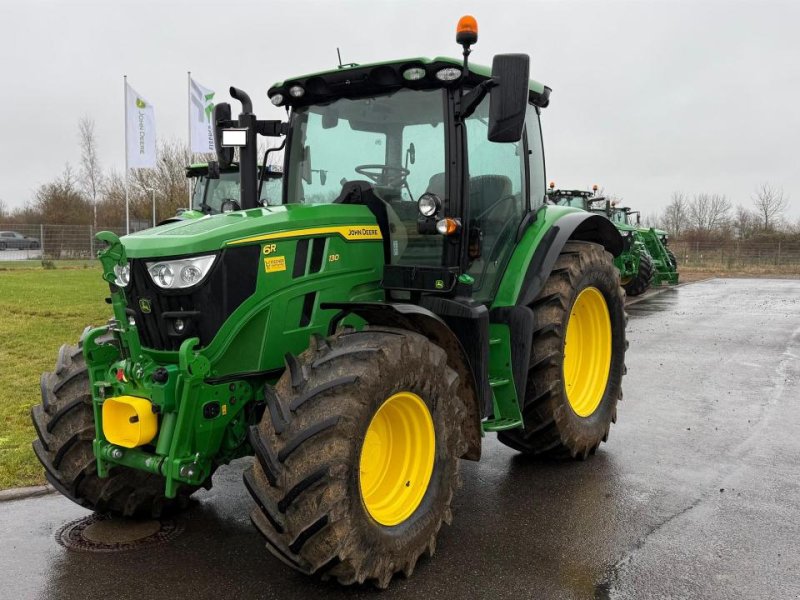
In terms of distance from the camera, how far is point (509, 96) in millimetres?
3316

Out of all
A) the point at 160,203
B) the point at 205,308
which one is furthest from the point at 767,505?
the point at 160,203

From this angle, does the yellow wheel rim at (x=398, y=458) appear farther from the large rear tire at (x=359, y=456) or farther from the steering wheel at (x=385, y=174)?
the steering wheel at (x=385, y=174)

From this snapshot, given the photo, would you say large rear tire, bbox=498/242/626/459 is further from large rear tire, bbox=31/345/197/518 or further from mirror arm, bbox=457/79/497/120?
large rear tire, bbox=31/345/197/518

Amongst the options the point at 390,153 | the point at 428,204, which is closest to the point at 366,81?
the point at 390,153

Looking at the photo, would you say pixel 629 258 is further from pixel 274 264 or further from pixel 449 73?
pixel 274 264

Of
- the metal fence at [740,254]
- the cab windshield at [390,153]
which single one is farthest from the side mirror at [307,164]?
the metal fence at [740,254]

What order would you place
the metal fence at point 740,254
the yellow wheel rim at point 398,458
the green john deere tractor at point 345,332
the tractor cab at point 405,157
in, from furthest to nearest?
the metal fence at point 740,254 → the tractor cab at point 405,157 → the yellow wheel rim at point 398,458 → the green john deere tractor at point 345,332

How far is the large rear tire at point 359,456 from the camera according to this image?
8.96 ft

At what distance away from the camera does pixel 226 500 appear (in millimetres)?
4102

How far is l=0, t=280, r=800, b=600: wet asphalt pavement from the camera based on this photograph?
10.1ft

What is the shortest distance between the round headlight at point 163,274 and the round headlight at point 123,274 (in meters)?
0.17

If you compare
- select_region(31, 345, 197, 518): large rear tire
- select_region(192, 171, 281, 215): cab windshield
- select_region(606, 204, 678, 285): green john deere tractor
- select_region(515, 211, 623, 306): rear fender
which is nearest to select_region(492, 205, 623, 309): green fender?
select_region(515, 211, 623, 306): rear fender

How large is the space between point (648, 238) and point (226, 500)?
17.6 m

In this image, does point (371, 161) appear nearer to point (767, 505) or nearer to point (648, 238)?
point (767, 505)
